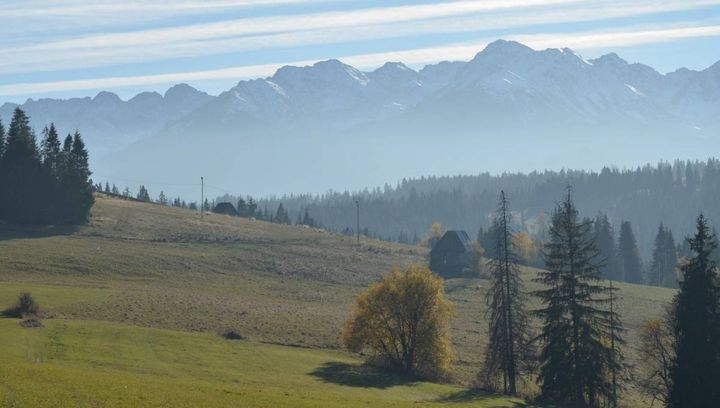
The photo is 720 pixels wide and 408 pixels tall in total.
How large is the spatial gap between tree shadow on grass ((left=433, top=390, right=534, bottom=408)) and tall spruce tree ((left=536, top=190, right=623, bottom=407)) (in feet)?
11.2

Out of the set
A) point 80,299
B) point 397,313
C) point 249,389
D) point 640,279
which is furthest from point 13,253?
point 640,279

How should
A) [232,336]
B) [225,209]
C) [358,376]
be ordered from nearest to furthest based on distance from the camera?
1. [358,376]
2. [232,336]
3. [225,209]

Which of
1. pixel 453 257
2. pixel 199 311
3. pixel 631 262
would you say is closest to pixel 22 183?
pixel 199 311

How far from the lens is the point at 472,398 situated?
52.8 metres

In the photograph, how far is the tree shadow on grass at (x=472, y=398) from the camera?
5125cm

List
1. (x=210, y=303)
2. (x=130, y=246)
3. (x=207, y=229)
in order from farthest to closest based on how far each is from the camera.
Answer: (x=207, y=229), (x=130, y=246), (x=210, y=303)

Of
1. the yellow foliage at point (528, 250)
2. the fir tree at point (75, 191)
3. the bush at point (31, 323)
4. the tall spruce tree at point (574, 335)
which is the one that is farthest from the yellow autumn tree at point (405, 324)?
the yellow foliage at point (528, 250)

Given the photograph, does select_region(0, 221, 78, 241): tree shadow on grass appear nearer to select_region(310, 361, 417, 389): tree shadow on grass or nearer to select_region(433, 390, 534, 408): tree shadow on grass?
select_region(310, 361, 417, 389): tree shadow on grass

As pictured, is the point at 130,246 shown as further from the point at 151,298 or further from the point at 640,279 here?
the point at 640,279

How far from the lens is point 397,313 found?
6147cm

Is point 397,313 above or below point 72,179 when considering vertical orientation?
below

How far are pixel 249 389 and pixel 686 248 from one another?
145111mm

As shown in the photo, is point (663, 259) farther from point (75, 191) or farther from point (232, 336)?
point (232, 336)

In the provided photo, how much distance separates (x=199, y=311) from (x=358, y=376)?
870 inches
